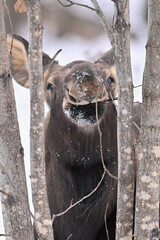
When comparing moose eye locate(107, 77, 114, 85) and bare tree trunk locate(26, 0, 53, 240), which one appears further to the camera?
moose eye locate(107, 77, 114, 85)

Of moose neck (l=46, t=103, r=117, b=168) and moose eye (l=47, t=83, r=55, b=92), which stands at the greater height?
moose eye (l=47, t=83, r=55, b=92)

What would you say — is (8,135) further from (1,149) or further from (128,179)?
(128,179)

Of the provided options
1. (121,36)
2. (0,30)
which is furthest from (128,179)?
(0,30)

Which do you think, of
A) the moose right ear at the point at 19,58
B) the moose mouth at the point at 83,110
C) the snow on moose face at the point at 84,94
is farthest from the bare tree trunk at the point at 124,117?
the moose right ear at the point at 19,58

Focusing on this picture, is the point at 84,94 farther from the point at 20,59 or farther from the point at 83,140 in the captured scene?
the point at 20,59

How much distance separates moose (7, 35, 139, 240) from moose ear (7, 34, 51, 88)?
0.4 inches

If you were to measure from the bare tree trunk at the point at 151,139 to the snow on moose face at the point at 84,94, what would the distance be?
52 centimetres

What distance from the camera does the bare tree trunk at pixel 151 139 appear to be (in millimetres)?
3008

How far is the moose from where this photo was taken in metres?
3.96

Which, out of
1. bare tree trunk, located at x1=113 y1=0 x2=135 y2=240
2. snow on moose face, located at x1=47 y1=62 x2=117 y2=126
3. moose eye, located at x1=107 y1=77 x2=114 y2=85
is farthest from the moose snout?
moose eye, located at x1=107 y1=77 x2=114 y2=85

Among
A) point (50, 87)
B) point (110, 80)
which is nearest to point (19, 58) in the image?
point (50, 87)

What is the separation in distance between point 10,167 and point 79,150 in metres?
1.27

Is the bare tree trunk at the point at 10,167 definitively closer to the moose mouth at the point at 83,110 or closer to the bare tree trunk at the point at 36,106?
the bare tree trunk at the point at 36,106

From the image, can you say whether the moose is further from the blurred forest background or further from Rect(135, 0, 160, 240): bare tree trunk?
the blurred forest background
